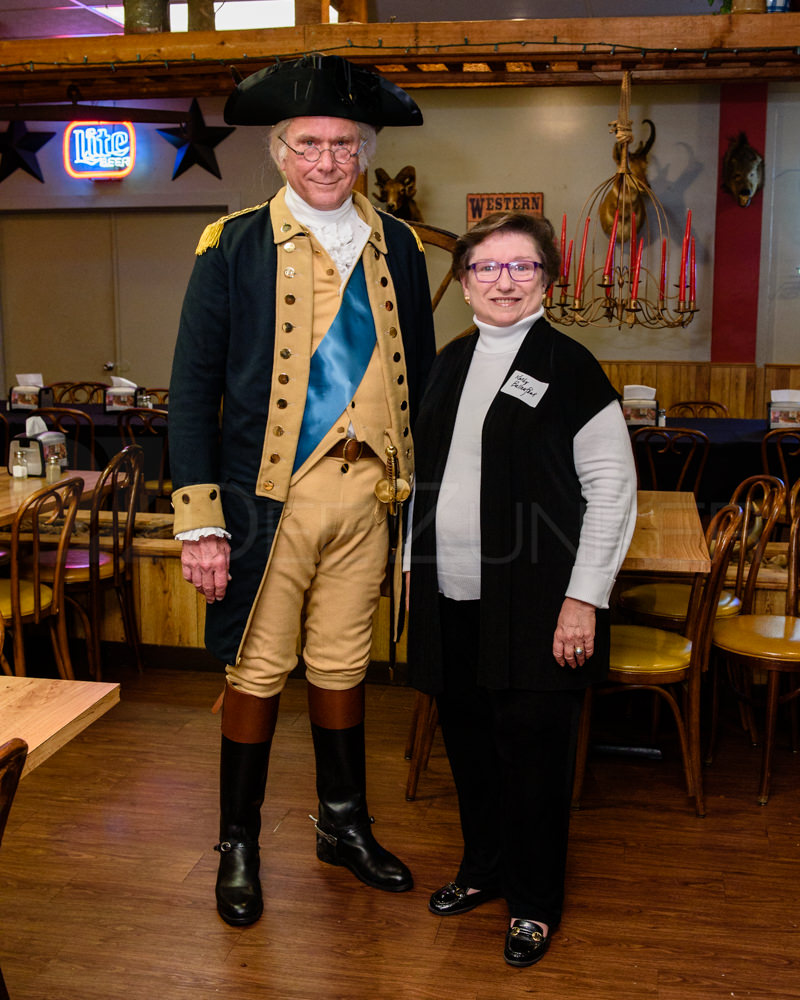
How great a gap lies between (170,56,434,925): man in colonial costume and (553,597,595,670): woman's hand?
0.46 m

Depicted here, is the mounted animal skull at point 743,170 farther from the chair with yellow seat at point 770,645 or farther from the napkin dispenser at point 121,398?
the chair with yellow seat at point 770,645

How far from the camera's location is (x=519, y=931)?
2043 mm

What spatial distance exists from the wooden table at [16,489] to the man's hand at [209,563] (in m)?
1.38

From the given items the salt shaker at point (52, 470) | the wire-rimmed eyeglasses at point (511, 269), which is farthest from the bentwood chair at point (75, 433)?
the wire-rimmed eyeglasses at point (511, 269)

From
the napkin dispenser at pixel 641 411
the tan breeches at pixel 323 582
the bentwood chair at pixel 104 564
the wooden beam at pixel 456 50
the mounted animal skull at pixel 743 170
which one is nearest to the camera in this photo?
the tan breeches at pixel 323 582

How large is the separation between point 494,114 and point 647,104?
3.93ft

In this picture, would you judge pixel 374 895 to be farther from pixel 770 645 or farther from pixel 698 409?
pixel 698 409

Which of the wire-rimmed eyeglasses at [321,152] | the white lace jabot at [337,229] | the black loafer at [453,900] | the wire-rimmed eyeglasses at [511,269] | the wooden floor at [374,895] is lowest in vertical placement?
the wooden floor at [374,895]

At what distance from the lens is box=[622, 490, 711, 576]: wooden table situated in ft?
8.21

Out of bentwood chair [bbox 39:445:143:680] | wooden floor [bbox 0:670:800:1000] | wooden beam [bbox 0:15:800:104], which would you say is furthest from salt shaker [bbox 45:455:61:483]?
wooden beam [bbox 0:15:800:104]

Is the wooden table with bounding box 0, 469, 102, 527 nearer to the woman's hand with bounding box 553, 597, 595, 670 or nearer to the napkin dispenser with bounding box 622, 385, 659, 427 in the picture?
the woman's hand with bounding box 553, 597, 595, 670

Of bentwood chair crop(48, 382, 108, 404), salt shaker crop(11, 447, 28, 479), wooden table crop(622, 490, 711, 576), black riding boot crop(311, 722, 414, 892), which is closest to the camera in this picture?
black riding boot crop(311, 722, 414, 892)

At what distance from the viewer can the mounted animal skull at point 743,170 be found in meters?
7.49

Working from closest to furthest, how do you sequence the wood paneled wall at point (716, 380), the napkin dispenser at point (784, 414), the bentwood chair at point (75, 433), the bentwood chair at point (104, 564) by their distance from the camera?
1. the bentwood chair at point (104, 564)
2. the napkin dispenser at point (784, 414)
3. the bentwood chair at point (75, 433)
4. the wood paneled wall at point (716, 380)
